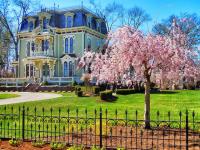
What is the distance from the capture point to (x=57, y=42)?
51906 millimetres

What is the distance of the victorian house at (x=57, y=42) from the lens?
50.4 metres

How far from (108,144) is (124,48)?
3562mm

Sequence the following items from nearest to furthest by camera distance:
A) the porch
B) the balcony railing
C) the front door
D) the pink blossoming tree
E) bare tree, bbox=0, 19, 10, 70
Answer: the pink blossoming tree → the porch → the balcony railing → the front door → bare tree, bbox=0, 19, 10, 70

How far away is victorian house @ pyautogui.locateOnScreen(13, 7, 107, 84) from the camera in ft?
165

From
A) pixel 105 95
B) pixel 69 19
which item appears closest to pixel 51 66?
pixel 69 19

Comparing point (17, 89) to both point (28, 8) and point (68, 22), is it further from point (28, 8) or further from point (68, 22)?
point (28, 8)

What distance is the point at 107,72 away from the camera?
13445 mm

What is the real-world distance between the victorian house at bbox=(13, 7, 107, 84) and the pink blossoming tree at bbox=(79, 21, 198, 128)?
36.1 metres

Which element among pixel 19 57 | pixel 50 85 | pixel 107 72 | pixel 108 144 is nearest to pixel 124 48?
pixel 107 72

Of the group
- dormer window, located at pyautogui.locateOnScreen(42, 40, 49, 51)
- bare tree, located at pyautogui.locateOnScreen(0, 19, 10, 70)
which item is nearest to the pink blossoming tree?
dormer window, located at pyautogui.locateOnScreen(42, 40, 49, 51)

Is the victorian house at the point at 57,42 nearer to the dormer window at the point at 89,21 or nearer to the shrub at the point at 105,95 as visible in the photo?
the dormer window at the point at 89,21

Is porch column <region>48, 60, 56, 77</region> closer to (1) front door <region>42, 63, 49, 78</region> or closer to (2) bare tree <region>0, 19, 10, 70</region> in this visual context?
(1) front door <region>42, 63, 49, 78</region>

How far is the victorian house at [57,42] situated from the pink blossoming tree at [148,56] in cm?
3611

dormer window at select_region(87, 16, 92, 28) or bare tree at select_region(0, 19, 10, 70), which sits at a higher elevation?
dormer window at select_region(87, 16, 92, 28)
